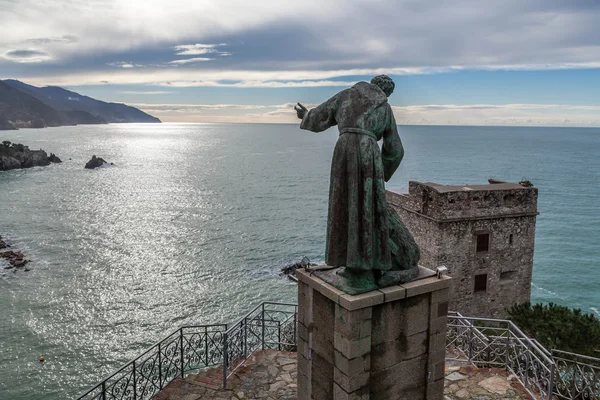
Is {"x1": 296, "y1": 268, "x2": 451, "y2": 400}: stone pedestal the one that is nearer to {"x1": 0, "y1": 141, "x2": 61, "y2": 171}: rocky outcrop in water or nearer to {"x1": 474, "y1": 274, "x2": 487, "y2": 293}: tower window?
{"x1": 474, "y1": 274, "x2": 487, "y2": 293}: tower window

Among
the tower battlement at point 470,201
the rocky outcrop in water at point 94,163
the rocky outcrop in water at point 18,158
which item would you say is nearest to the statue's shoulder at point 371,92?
the tower battlement at point 470,201

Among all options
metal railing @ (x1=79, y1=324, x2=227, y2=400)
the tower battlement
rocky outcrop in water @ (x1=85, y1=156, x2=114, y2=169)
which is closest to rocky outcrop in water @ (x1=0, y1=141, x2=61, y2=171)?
rocky outcrop in water @ (x1=85, y1=156, x2=114, y2=169)

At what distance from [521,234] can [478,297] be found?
14.0 feet

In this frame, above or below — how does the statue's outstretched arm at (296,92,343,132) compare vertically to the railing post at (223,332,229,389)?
above

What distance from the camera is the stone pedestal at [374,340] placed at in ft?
20.2

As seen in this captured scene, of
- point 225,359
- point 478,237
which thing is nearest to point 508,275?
point 478,237

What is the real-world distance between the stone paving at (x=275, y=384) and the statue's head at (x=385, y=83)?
235 inches

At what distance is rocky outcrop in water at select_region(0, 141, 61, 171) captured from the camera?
9306 centimetres

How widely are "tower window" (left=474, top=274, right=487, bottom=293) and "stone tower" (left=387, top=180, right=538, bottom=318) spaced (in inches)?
2.1

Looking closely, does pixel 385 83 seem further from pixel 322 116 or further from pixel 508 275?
pixel 508 275

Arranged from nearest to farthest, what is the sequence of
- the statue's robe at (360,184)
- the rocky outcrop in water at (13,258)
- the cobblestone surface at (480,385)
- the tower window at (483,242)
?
the statue's robe at (360,184)
the cobblestone surface at (480,385)
the tower window at (483,242)
the rocky outcrop in water at (13,258)

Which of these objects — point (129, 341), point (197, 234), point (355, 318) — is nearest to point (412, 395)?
point (355, 318)

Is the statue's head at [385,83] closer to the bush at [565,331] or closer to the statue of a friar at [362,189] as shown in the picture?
the statue of a friar at [362,189]

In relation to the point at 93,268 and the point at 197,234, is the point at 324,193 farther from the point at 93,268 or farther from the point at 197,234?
the point at 93,268
